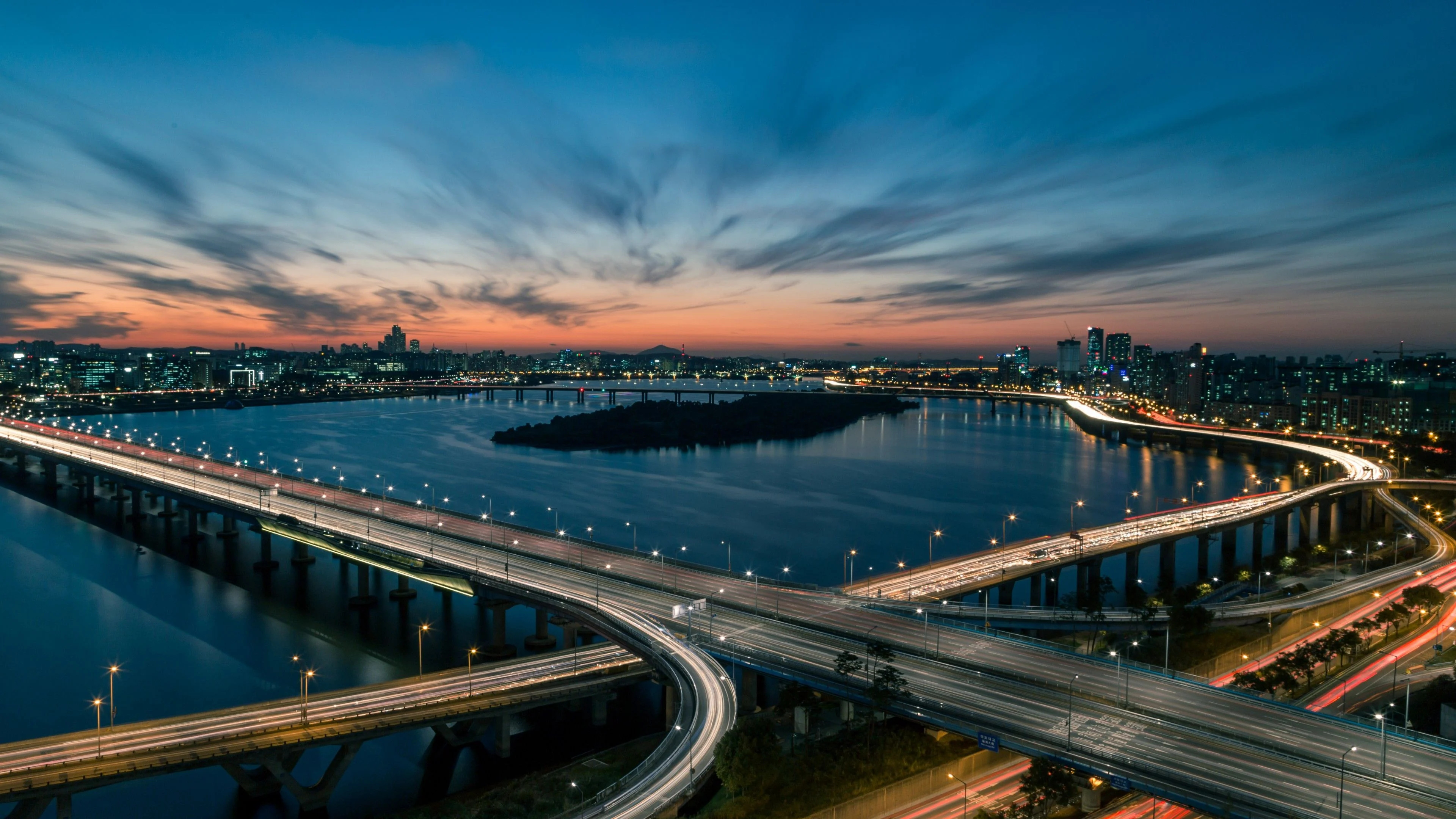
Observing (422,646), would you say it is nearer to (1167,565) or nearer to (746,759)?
(746,759)

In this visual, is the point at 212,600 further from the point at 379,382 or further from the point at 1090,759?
the point at 379,382

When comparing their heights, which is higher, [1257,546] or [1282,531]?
[1282,531]

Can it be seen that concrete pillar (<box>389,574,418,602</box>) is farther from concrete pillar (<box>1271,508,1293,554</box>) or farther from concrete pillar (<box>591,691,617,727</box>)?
concrete pillar (<box>1271,508,1293,554</box>)

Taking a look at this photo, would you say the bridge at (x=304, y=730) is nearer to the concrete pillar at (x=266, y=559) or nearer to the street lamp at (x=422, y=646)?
the street lamp at (x=422, y=646)

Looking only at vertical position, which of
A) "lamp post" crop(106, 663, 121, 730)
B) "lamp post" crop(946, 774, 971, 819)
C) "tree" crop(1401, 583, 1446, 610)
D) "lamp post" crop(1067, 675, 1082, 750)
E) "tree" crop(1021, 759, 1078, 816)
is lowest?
"lamp post" crop(106, 663, 121, 730)

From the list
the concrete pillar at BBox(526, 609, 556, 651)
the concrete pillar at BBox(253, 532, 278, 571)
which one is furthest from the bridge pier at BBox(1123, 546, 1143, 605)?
the concrete pillar at BBox(253, 532, 278, 571)

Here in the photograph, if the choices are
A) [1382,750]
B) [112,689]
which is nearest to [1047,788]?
[1382,750]

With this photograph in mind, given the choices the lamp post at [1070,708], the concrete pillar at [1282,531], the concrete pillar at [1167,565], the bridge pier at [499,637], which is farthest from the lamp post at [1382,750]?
the concrete pillar at [1282,531]
